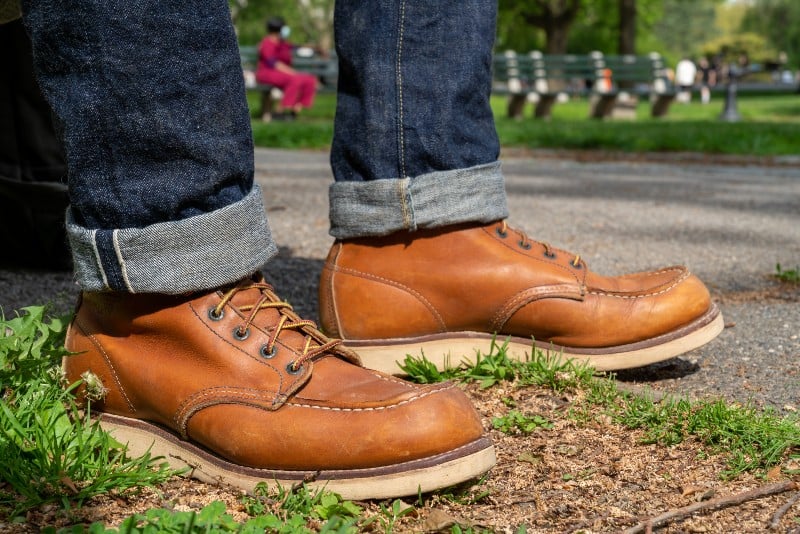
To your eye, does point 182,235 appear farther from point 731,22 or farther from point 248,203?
point 731,22

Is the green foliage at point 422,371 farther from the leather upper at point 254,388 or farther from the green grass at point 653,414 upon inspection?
the leather upper at point 254,388

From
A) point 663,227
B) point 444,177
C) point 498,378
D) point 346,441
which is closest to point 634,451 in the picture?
point 498,378

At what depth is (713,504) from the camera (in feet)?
4.53

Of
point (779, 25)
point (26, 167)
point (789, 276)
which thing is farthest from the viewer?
point (779, 25)

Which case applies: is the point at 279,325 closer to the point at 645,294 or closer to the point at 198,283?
the point at 198,283

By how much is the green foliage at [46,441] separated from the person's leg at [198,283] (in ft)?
0.29

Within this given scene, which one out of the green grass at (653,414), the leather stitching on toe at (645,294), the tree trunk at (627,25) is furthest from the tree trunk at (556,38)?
the green grass at (653,414)

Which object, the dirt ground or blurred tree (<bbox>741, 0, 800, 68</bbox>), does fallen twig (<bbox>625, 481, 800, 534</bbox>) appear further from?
blurred tree (<bbox>741, 0, 800, 68</bbox>)

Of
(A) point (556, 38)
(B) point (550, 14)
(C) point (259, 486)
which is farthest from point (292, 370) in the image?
(A) point (556, 38)

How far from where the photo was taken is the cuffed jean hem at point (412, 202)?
190 centimetres

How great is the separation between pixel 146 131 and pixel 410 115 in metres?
0.64

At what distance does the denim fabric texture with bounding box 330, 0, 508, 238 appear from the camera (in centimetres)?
187

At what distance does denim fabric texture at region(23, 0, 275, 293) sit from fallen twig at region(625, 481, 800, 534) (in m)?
0.79

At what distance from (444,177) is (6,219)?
1.59 metres
